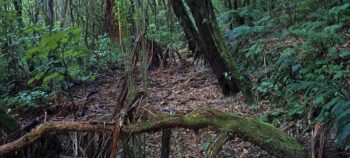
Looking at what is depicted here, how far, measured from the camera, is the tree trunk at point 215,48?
5.86m

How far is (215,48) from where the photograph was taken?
19.6 ft

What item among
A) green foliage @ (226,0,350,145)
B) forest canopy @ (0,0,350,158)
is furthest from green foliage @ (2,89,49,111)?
green foliage @ (226,0,350,145)

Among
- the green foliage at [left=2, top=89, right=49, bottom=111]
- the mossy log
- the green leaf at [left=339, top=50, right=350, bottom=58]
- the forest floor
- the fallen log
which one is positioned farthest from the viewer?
the green foliage at [left=2, top=89, right=49, bottom=111]

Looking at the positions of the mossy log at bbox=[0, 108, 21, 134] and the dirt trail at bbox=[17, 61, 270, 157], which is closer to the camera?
the mossy log at bbox=[0, 108, 21, 134]

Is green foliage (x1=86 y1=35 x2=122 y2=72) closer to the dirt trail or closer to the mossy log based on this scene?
the dirt trail

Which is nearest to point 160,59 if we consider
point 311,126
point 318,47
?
point 318,47

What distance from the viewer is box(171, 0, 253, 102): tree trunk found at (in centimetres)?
586

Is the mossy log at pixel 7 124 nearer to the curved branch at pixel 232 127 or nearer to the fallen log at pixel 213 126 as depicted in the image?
the fallen log at pixel 213 126

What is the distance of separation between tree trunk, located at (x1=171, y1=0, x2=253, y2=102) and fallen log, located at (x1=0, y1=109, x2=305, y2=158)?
85.6 inches

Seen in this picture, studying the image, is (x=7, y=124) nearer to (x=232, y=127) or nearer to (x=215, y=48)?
(x=232, y=127)

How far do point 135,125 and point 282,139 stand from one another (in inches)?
54.8

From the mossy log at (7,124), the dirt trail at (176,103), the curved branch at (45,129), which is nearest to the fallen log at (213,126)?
the curved branch at (45,129)

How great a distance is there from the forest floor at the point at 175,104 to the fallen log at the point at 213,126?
0.20m

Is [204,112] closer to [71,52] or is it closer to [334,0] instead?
[71,52]
